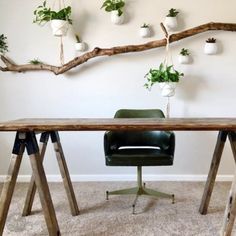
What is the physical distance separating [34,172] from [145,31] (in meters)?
1.93

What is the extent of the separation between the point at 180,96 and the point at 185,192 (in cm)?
103

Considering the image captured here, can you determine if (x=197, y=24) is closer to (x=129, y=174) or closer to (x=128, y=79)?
(x=128, y=79)

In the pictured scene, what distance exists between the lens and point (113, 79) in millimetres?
3342

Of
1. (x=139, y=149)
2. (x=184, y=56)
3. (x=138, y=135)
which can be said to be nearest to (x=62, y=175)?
(x=139, y=149)

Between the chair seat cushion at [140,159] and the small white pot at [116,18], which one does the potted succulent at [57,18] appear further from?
the chair seat cushion at [140,159]

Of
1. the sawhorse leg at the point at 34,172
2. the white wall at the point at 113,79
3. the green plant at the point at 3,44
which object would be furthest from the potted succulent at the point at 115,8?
the sawhorse leg at the point at 34,172

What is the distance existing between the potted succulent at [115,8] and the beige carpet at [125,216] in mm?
1791

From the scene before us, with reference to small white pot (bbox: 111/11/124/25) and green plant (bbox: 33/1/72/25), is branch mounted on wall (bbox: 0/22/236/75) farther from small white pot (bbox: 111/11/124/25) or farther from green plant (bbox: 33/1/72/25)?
green plant (bbox: 33/1/72/25)

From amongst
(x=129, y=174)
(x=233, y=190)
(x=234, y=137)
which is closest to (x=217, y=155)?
(x=234, y=137)

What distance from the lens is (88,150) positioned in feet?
11.3

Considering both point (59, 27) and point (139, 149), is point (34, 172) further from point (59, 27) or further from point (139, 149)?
point (59, 27)

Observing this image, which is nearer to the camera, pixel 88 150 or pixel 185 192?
pixel 185 192

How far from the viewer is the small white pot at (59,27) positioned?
3.06 metres

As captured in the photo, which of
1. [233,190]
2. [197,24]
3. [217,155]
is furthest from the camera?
[197,24]
